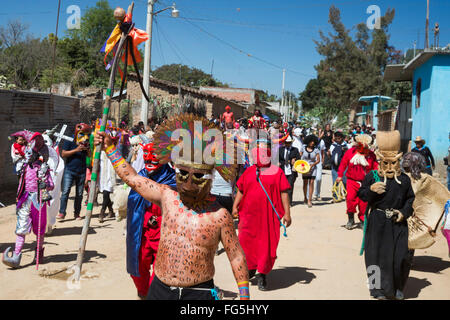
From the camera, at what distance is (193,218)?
9.59ft

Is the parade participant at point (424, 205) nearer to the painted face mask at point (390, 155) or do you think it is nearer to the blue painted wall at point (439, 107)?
the painted face mask at point (390, 155)

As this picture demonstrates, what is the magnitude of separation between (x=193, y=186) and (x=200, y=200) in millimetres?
123

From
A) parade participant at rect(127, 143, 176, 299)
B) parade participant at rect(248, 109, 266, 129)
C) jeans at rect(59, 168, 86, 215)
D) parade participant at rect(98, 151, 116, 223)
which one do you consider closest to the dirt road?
parade participant at rect(98, 151, 116, 223)

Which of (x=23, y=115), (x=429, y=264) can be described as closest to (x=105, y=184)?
(x=23, y=115)

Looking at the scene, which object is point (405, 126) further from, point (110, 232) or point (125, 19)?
point (125, 19)

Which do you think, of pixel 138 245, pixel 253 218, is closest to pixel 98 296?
pixel 138 245

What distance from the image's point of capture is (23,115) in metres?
12.7

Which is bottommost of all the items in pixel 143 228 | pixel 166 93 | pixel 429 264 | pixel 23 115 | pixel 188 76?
pixel 429 264

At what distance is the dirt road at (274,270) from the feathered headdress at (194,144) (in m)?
2.80

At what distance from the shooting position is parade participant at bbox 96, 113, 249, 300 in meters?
2.89

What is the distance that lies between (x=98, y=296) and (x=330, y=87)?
48057mm

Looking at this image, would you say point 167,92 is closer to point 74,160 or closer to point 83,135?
point 74,160

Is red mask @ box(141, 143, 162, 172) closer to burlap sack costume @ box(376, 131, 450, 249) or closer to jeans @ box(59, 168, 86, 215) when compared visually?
burlap sack costume @ box(376, 131, 450, 249)

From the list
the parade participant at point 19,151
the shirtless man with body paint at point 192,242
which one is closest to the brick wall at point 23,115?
the parade participant at point 19,151
